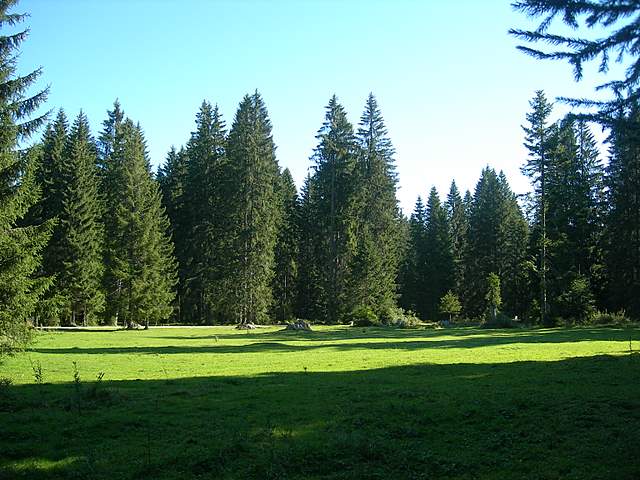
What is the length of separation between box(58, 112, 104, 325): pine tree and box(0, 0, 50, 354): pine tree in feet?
106

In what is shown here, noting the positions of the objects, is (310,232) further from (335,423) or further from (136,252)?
(335,423)

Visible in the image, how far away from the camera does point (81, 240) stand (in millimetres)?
50750

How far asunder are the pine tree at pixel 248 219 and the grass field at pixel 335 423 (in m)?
41.0

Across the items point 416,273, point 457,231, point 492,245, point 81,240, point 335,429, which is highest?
point 457,231

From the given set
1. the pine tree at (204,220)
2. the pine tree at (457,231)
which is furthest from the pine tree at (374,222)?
the pine tree at (204,220)

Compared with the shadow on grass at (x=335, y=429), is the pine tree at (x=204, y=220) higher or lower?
higher

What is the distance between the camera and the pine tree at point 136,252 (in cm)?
5050

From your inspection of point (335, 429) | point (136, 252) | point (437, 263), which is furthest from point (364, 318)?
point (335, 429)

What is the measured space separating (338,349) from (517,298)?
4334cm

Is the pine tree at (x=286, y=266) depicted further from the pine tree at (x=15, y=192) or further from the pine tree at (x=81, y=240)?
the pine tree at (x=15, y=192)

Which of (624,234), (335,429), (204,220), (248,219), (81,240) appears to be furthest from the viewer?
(204,220)

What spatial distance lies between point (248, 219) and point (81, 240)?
1727cm

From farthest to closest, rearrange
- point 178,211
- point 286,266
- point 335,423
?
point 286,266 → point 178,211 → point 335,423

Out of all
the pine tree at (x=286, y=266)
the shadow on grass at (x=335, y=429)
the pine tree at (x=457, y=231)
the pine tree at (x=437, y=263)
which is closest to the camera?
the shadow on grass at (x=335, y=429)
